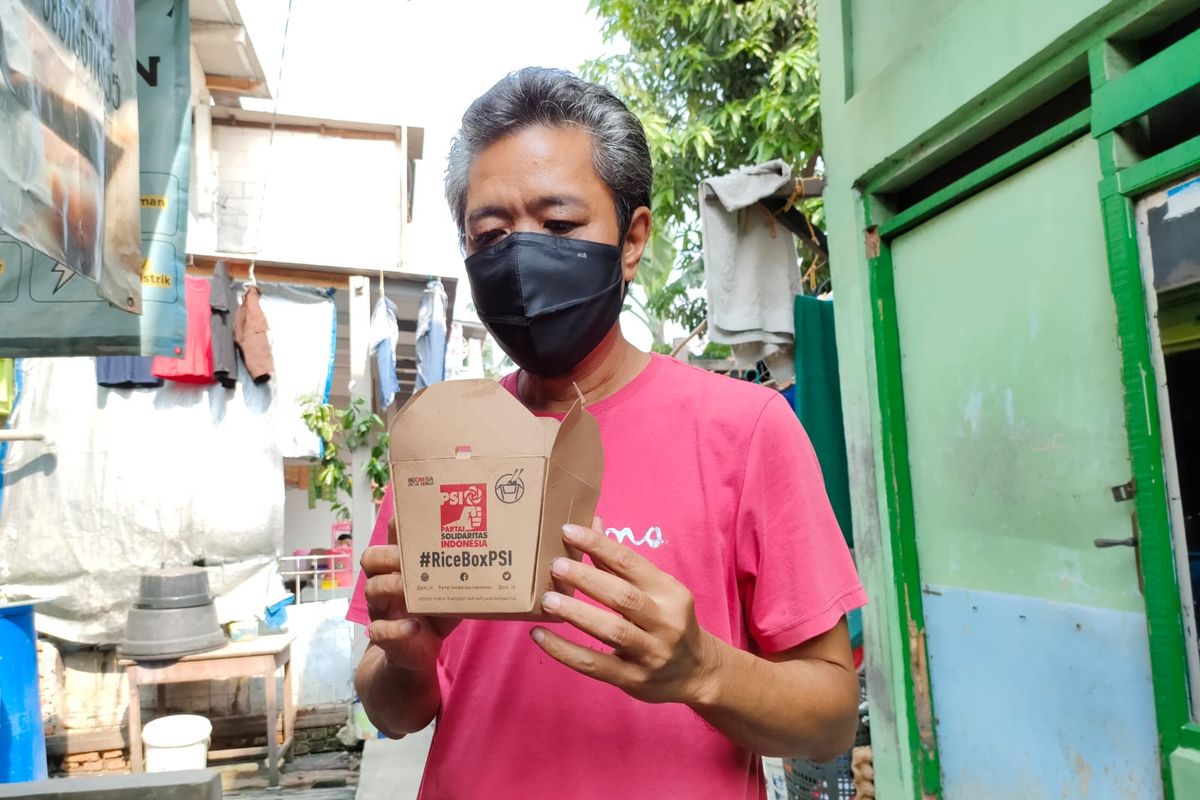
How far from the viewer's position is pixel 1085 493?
2.30 m

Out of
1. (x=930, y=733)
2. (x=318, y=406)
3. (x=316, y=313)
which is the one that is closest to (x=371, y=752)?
(x=318, y=406)

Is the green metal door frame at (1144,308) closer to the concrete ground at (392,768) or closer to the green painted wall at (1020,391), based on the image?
the green painted wall at (1020,391)

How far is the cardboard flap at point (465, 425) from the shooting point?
907mm

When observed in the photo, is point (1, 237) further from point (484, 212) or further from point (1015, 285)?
point (1015, 285)

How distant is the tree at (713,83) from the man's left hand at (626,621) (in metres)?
6.27

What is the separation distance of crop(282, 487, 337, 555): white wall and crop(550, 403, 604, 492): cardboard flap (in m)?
13.8

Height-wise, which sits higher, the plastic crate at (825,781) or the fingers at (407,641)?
the fingers at (407,641)

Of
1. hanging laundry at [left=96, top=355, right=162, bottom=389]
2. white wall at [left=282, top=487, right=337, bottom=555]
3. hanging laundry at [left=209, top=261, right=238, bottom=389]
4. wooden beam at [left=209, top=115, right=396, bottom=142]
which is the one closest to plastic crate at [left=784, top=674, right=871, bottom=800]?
hanging laundry at [left=209, top=261, right=238, bottom=389]

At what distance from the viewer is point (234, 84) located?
22.4ft

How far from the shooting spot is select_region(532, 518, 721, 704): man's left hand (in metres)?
0.80

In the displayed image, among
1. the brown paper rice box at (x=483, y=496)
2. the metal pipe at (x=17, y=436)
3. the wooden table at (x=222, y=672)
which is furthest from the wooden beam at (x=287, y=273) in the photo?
the brown paper rice box at (x=483, y=496)

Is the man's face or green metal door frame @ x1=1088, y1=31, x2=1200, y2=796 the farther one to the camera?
green metal door frame @ x1=1088, y1=31, x2=1200, y2=796

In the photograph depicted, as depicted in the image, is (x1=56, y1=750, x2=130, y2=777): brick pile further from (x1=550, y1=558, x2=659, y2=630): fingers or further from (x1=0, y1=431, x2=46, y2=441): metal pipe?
(x1=550, y1=558, x2=659, y2=630): fingers

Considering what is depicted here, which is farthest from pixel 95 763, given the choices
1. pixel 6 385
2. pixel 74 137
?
pixel 74 137
